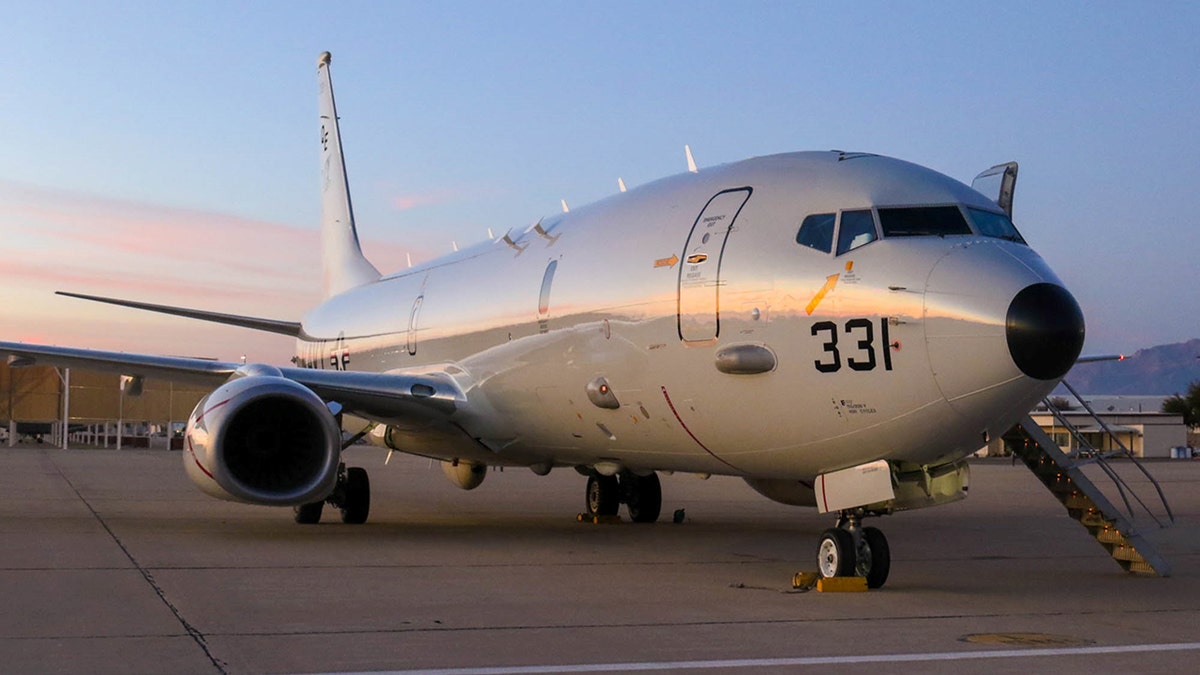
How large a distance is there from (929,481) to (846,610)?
147 centimetres

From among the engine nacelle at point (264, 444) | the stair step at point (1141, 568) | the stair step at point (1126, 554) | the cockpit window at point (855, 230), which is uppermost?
the cockpit window at point (855, 230)

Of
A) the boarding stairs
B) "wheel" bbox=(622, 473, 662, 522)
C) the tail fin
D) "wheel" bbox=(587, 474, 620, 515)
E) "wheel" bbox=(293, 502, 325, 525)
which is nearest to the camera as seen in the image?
the boarding stairs

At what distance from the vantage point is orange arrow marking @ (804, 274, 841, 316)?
9539 millimetres

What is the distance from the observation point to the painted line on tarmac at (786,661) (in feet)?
21.7

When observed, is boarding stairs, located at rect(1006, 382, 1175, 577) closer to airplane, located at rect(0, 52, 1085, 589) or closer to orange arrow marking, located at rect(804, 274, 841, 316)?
airplane, located at rect(0, 52, 1085, 589)

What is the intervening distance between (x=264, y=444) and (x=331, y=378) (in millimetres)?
1113

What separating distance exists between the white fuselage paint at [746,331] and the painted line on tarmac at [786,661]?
6.40 ft

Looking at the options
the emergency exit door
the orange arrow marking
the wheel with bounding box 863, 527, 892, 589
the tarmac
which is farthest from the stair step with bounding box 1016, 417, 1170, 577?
the emergency exit door

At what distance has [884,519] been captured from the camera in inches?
705

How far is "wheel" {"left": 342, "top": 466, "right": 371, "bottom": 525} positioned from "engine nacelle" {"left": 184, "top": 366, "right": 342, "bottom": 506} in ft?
9.58

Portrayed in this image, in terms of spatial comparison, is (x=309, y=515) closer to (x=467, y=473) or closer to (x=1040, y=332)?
(x=467, y=473)

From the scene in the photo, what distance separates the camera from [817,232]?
10016 mm

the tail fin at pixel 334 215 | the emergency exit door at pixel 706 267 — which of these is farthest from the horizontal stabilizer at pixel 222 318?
the emergency exit door at pixel 706 267

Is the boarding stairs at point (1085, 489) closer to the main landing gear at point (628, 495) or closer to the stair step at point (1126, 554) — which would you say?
the stair step at point (1126, 554)
